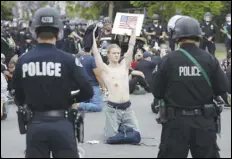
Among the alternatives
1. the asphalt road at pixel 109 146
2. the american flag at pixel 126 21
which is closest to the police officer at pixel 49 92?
the asphalt road at pixel 109 146

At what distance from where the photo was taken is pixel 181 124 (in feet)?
19.1

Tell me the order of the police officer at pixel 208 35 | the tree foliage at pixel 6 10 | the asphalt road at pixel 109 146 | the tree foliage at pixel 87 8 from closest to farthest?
the asphalt road at pixel 109 146, the police officer at pixel 208 35, the tree foliage at pixel 87 8, the tree foliage at pixel 6 10

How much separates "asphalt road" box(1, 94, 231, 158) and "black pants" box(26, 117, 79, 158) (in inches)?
127

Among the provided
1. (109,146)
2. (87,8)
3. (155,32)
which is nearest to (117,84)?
(109,146)

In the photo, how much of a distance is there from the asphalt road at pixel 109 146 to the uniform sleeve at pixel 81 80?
3.10 meters

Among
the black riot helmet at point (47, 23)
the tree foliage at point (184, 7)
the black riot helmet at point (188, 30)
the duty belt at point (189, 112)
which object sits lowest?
the tree foliage at point (184, 7)

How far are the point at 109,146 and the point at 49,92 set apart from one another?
13.0ft

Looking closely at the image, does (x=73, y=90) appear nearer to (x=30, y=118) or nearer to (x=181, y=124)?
(x=30, y=118)

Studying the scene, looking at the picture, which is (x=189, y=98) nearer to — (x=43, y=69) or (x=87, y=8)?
(x=43, y=69)

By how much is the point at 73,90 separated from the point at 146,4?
103 feet

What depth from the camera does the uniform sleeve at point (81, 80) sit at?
5367 millimetres

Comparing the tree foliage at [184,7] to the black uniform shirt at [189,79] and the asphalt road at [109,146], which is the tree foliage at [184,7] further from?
the black uniform shirt at [189,79]

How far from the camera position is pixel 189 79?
580 centimetres

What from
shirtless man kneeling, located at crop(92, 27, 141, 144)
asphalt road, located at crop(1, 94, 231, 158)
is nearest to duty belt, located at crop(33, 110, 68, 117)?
asphalt road, located at crop(1, 94, 231, 158)
